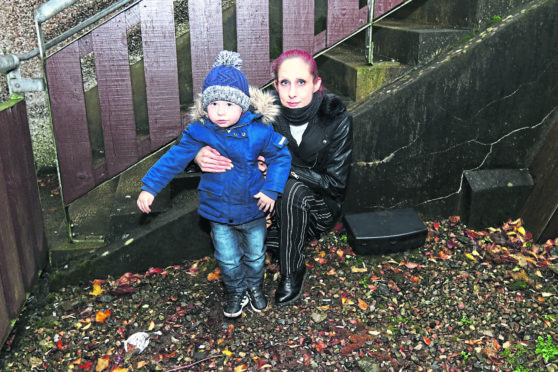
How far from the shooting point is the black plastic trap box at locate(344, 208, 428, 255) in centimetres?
358

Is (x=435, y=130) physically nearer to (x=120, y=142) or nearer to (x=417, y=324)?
(x=417, y=324)

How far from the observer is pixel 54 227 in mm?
4070

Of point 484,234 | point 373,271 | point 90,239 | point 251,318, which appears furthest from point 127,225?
point 484,234

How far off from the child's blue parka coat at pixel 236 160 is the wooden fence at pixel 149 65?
744mm

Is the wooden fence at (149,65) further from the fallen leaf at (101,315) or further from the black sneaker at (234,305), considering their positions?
the black sneaker at (234,305)

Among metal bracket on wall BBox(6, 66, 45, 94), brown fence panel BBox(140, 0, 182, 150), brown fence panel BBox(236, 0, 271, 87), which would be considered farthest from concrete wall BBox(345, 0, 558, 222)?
metal bracket on wall BBox(6, 66, 45, 94)

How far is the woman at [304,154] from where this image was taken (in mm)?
2979

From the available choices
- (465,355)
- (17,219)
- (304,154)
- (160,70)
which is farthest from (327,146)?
(17,219)

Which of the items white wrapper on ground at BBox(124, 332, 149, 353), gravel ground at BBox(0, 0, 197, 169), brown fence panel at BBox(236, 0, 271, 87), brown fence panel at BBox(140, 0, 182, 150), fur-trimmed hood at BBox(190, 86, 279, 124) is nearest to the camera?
fur-trimmed hood at BBox(190, 86, 279, 124)

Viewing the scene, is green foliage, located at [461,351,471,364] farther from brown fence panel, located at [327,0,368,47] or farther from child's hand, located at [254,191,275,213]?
brown fence panel, located at [327,0,368,47]

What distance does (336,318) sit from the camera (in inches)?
121

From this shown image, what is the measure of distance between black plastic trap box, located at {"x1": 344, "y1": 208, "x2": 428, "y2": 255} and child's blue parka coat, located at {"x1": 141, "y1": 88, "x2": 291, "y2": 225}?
41.6 inches

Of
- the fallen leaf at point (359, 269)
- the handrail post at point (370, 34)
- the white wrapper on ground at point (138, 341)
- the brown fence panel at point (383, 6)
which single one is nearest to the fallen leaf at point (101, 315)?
the white wrapper on ground at point (138, 341)

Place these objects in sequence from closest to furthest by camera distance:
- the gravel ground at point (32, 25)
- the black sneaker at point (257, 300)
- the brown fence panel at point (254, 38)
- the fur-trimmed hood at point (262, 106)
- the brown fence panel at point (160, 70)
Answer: the fur-trimmed hood at point (262, 106) → the black sneaker at point (257, 300) → the brown fence panel at point (160, 70) → the brown fence panel at point (254, 38) → the gravel ground at point (32, 25)
